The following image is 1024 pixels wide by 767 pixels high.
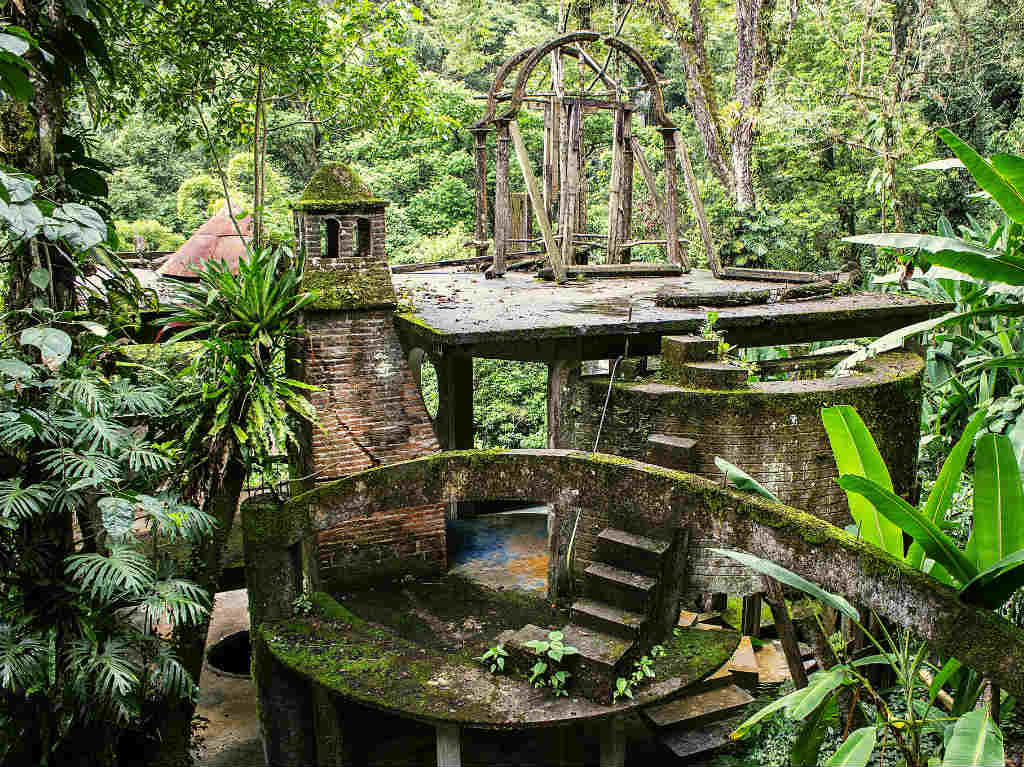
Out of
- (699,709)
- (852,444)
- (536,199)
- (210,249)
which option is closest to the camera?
(852,444)

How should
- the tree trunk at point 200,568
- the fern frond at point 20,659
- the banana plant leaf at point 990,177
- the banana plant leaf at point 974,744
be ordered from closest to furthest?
the banana plant leaf at point 974,744 < the banana plant leaf at point 990,177 < the fern frond at point 20,659 < the tree trunk at point 200,568

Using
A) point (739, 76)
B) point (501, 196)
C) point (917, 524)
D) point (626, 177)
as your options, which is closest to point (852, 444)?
point (917, 524)

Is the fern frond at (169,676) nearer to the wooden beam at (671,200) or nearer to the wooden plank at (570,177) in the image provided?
the wooden plank at (570,177)

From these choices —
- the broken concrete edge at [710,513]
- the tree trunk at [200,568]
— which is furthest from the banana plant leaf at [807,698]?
the tree trunk at [200,568]

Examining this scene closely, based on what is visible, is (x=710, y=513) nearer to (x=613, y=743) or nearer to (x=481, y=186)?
(x=613, y=743)

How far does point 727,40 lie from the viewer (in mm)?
25125

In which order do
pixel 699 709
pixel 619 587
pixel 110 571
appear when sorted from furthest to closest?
1. pixel 699 709
2. pixel 619 587
3. pixel 110 571

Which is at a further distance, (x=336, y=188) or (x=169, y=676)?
(x=336, y=188)

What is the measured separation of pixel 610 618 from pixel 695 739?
2.51m

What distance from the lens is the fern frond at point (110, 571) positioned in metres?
5.48

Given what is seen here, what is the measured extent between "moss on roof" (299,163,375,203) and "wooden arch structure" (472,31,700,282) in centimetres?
251

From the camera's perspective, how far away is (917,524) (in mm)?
3633

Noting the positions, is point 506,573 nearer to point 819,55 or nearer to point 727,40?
point 819,55

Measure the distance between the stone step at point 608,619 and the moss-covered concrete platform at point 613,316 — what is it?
235 cm
